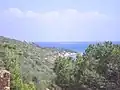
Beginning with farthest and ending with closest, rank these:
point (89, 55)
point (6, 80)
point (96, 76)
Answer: point (89, 55) → point (96, 76) → point (6, 80)

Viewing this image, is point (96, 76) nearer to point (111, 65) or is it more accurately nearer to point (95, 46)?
point (111, 65)

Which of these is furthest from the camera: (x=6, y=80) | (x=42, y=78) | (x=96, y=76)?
(x=42, y=78)

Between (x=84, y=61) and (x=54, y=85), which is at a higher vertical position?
(x=84, y=61)

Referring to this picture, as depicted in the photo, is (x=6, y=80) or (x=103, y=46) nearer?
(x=6, y=80)

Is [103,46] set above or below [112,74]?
above

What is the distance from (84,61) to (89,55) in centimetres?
106

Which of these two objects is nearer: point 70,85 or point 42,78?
point 70,85

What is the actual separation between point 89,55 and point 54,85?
3.91 m

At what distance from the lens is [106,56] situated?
27578 millimetres

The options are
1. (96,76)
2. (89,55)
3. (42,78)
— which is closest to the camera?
(96,76)

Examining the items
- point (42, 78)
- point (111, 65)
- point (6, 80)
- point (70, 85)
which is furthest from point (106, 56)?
point (6, 80)

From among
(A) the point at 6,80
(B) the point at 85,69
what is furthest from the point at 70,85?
(A) the point at 6,80

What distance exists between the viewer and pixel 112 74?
27141 mm

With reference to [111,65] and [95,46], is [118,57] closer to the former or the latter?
[111,65]
